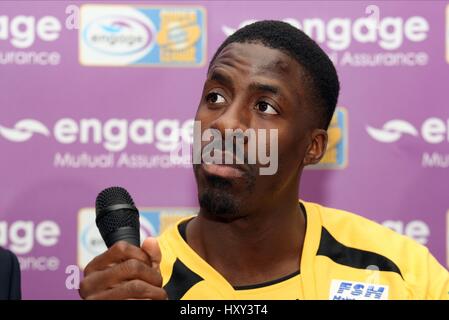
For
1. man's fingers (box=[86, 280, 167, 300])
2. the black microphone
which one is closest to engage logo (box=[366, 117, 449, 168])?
the black microphone

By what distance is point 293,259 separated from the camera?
1.32 metres

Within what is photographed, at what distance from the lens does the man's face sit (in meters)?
1.19

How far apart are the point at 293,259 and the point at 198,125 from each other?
1.21ft

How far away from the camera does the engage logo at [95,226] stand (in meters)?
1.92

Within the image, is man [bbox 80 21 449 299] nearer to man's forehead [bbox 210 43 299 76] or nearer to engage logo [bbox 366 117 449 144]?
man's forehead [bbox 210 43 299 76]

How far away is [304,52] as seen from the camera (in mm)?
1320

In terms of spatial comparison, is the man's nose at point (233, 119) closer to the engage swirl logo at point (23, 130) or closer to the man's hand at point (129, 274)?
the man's hand at point (129, 274)

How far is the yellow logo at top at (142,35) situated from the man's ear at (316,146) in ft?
2.25

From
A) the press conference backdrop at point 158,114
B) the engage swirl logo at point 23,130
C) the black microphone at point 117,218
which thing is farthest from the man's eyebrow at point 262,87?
the engage swirl logo at point 23,130
